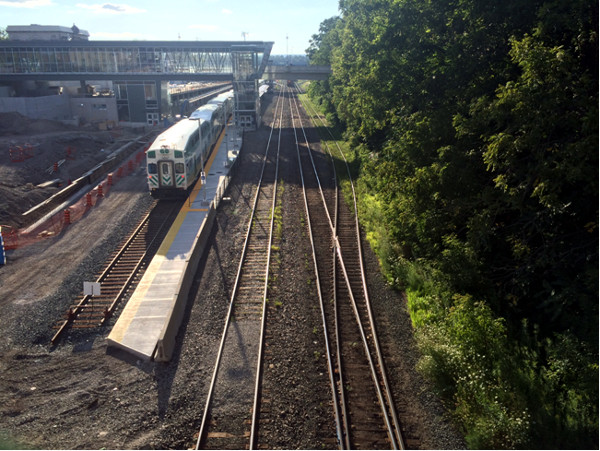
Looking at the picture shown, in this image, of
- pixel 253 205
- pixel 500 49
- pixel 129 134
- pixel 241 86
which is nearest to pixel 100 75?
pixel 129 134

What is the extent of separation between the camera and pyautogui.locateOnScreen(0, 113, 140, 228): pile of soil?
1039 inches

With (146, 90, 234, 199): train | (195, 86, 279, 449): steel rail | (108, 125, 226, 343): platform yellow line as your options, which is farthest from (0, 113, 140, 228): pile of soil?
(195, 86, 279, 449): steel rail

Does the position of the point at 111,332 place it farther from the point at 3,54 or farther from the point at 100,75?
the point at 3,54

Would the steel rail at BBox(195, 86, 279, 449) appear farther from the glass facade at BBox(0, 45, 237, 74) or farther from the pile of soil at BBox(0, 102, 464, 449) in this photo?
the glass facade at BBox(0, 45, 237, 74)

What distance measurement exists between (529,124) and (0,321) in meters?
15.0

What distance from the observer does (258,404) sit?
1052 centimetres

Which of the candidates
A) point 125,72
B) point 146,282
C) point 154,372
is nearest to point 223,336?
point 154,372

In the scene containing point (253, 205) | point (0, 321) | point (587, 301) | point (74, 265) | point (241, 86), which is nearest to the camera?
point (587, 301)

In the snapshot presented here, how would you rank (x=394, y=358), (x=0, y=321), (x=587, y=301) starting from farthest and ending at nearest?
(x=0, y=321)
(x=394, y=358)
(x=587, y=301)

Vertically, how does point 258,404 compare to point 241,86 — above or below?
below

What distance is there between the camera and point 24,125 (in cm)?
4888

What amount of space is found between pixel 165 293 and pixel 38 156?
27087mm

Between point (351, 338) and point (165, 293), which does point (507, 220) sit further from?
point (165, 293)

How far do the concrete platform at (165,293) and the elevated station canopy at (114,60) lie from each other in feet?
107
